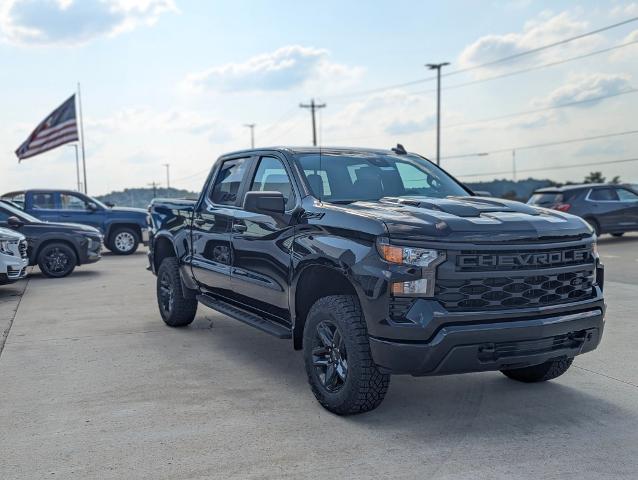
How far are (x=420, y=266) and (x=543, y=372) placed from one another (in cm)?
180

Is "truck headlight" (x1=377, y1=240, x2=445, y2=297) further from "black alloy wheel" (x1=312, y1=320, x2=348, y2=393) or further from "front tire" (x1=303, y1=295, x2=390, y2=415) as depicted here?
"black alloy wheel" (x1=312, y1=320, x2=348, y2=393)

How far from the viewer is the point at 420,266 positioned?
4.07m

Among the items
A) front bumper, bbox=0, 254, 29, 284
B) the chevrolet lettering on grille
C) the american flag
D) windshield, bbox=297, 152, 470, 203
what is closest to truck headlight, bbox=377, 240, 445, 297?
the chevrolet lettering on grille

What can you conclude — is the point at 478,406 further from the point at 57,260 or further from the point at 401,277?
the point at 57,260

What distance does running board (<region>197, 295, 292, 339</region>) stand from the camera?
17.4 ft

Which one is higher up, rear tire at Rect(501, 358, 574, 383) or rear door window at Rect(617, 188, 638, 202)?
rear door window at Rect(617, 188, 638, 202)

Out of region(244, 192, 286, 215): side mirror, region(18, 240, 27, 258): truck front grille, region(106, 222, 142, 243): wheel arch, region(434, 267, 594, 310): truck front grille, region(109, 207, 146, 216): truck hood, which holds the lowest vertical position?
region(106, 222, 142, 243): wheel arch

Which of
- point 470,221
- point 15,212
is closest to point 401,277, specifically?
point 470,221

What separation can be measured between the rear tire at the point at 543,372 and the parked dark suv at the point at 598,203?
13070mm

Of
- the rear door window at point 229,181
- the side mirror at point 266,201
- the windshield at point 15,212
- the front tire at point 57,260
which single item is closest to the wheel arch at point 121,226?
the windshield at point 15,212

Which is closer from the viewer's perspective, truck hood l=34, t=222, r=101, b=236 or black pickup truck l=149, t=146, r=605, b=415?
black pickup truck l=149, t=146, r=605, b=415

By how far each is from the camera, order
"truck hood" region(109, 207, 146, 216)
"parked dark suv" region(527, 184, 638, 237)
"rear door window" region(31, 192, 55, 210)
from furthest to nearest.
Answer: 1. "truck hood" region(109, 207, 146, 216)
2. "parked dark suv" region(527, 184, 638, 237)
3. "rear door window" region(31, 192, 55, 210)

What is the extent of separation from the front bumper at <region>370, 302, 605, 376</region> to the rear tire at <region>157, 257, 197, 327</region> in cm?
380

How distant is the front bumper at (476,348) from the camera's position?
403 centimetres
